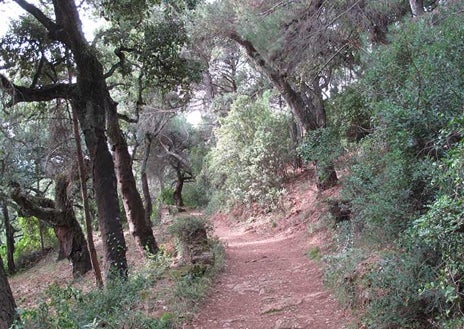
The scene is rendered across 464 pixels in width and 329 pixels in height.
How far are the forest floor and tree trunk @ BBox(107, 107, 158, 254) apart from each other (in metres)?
0.64

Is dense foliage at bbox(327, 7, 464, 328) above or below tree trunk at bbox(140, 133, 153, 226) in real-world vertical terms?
below

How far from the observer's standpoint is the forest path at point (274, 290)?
582 centimetres

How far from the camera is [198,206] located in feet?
86.6

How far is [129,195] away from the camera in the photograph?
32.2ft

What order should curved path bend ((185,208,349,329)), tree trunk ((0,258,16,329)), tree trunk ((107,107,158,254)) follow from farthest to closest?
1. tree trunk ((107,107,158,254))
2. curved path bend ((185,208,349,329))
3. tree trunk ((0,258,16,329))

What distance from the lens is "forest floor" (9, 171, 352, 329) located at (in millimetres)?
5926

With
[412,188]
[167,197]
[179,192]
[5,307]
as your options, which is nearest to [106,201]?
[5,307]

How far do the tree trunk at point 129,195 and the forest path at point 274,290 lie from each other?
6.74ft

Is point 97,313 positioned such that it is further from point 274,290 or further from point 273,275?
point 273,275

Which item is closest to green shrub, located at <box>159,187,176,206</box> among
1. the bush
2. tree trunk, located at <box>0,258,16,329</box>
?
the bush

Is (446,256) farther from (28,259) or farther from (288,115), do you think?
(28,259)

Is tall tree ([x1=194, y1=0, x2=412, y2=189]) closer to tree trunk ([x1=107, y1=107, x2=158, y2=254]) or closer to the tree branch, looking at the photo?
tree trunk ([x1=107, y1=107, x2=158, y2=254])

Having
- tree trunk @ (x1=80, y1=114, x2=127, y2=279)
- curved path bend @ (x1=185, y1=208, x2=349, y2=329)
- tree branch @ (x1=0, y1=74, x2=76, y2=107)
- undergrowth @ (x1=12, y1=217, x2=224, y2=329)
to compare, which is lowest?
curved path bend @ (x1=185, y1=208, x2=349, y2=329)

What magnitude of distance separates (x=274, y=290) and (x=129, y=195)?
4338 mm
